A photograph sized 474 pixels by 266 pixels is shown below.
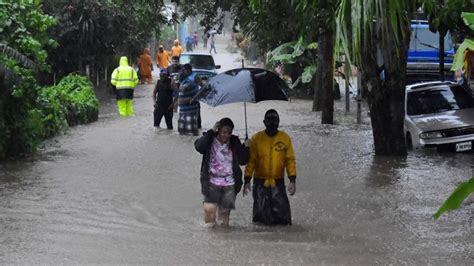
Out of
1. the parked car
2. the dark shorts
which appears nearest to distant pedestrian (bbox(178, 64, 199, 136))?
the dark shorts

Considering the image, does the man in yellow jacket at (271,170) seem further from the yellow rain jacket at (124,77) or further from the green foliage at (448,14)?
the yellow rain jacket at (124,77)

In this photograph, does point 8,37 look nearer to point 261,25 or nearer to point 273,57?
point 261,25

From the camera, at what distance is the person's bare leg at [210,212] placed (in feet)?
31.3


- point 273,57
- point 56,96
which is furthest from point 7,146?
point 273,57

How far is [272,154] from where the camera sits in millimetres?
9406

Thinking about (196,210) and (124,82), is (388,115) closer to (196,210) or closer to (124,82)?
(196,210)

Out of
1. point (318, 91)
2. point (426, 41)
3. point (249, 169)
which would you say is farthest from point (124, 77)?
point (249, 169)

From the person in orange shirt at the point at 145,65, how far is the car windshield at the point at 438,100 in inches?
831

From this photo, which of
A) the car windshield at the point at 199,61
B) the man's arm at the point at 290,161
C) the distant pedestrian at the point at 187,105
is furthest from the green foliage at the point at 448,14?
the car windshield at the point at 199,61

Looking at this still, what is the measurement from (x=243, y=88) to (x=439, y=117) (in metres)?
7.19

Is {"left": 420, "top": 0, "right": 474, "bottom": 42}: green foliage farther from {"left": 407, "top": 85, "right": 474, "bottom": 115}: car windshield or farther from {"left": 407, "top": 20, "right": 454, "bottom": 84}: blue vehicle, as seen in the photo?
{"left": 407, "top": 20, "right": 454, "bottom": 84}: blue vehicle

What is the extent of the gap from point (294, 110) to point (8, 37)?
14163 mm

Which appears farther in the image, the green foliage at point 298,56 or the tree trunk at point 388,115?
the green foliage at point 298,56

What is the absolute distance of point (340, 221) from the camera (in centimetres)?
1025
